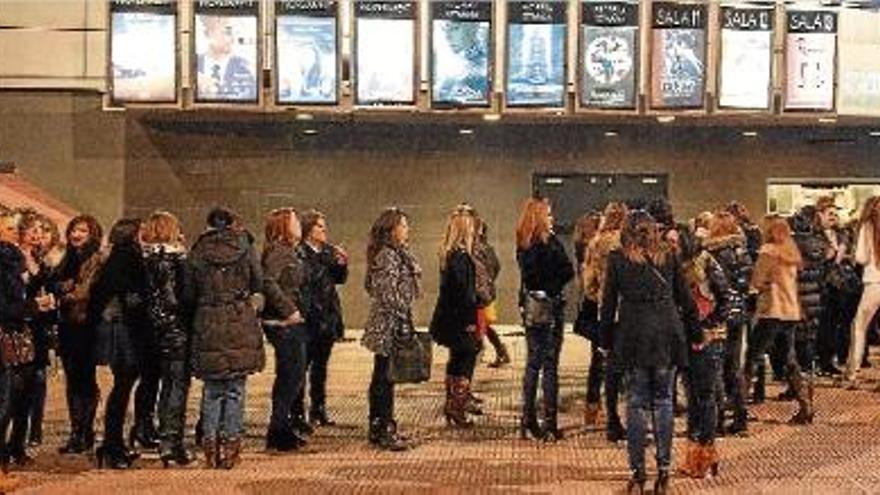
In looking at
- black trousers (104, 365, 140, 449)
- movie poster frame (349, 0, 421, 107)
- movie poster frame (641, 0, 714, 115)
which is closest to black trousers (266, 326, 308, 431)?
black trousers (104, 365, 140, 449)

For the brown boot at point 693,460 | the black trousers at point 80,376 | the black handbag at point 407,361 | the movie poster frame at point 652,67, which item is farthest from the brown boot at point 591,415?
the movie poster frame at point 652,67

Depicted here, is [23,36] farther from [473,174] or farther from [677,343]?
[677,343]

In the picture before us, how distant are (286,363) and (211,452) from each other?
36.2 inches

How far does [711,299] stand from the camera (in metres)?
9.29

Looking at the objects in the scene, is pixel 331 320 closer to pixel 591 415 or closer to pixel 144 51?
pixel 591 415

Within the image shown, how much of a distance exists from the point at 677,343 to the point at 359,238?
36.5 ft

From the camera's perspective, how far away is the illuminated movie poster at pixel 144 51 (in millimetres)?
17062

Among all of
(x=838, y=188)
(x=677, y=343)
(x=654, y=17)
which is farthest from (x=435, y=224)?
(x=677, y=343)

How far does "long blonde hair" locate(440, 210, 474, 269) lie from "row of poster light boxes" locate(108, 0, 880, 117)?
647 centimetres

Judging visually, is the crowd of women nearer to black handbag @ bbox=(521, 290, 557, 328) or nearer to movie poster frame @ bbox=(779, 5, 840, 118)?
black handbag @ bbox=(521, 290, 557, 328)

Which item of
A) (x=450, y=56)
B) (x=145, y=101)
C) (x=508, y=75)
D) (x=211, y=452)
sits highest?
(x=450, y=56)

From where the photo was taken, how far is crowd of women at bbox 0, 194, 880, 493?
28.3 ft

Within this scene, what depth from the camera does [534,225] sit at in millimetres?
10625

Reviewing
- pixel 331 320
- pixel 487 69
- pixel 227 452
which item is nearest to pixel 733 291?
pixel 331 320
